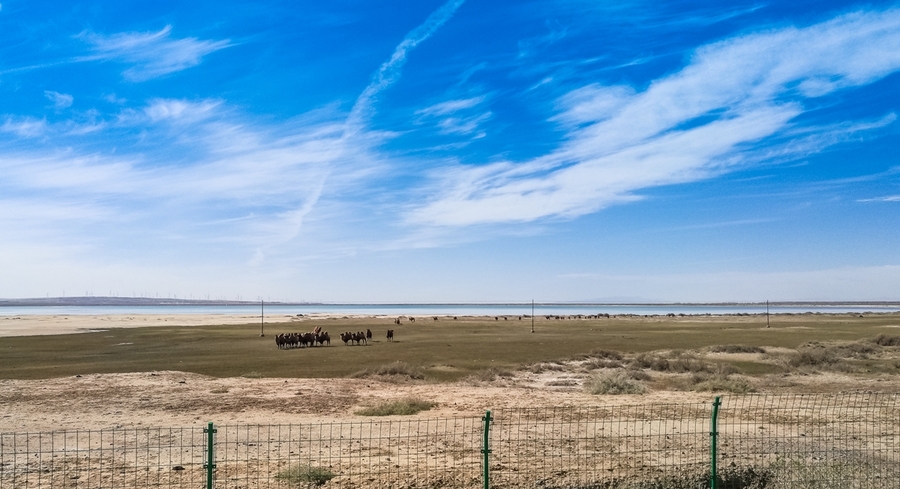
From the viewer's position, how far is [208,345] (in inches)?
2076

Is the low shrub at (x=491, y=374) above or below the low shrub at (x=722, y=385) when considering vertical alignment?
below

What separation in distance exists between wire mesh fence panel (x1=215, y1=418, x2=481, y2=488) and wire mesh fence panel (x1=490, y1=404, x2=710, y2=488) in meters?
0.73

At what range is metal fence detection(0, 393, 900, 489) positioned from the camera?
Result: 11.1 meters

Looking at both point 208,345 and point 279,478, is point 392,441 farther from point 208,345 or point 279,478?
point 208,345

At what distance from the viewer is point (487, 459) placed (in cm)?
963

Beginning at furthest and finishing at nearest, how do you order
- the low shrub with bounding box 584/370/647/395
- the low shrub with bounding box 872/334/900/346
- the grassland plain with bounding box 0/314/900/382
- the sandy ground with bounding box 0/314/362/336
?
the sandy ground with bounding box 0/314/362/336 → the low shrub with bounding box 872/334/900/346 → the grassland plain with bounding box 0/314/900/382 → the low shrub with bounding box 584/370/647/395

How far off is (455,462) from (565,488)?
248cm

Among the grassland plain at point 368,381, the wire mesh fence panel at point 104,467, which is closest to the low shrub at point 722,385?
the grassland plain at point 368,381

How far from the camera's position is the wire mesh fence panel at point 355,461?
1115cm

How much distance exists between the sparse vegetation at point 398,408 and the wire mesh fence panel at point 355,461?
241 centimetres

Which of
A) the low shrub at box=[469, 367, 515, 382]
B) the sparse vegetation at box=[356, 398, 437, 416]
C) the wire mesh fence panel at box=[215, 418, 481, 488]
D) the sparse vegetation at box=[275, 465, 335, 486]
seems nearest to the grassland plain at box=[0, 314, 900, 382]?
the low shrub at box=[469, 367, 515, 382]

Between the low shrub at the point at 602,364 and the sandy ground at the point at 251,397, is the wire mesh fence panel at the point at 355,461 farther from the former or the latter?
the low shrub at the point at 602,364

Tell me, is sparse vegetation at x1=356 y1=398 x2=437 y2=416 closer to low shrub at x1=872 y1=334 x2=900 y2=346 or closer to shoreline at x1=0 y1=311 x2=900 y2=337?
low shrub at x1=872 y1=334 x2=900 y2=346

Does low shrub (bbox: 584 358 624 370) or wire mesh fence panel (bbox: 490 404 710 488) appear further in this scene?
low shrub (bbox: 584 358 624 370)
